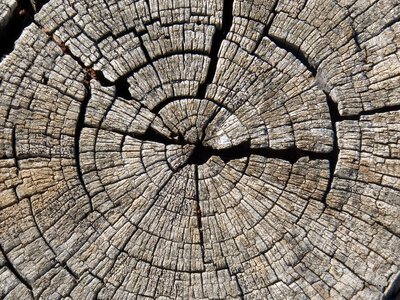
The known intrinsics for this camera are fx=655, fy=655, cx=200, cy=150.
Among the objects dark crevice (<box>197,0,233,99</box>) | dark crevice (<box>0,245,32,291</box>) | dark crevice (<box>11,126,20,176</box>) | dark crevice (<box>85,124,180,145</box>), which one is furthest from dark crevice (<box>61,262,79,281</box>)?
dark crevice (<box>197,0,233,99</box>)

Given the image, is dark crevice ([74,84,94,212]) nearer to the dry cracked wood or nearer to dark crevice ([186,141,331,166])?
the dry cracked wood

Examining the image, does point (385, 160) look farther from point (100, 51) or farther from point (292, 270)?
point (100, 51)

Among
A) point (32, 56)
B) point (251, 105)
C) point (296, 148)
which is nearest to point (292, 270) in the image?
point (296, 148)

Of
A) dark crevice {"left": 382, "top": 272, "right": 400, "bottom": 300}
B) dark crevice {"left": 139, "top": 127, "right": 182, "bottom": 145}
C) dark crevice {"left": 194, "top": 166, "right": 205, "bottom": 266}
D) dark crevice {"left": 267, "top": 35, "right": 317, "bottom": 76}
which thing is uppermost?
dark crevice {"left": 267, "top": 35, "right": 317, "bottom": 76}

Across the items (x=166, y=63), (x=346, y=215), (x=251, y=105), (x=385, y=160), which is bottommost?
(x=346, y=215)

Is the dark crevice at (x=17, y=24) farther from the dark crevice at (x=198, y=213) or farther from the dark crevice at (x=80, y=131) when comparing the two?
the dark crevice at (x=198, y=213)

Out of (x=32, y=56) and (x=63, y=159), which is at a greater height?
(x=32, y=56)

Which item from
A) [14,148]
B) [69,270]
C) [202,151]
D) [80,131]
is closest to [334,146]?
[202,151]

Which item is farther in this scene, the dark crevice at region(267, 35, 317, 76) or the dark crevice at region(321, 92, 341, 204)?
the dark crevice at region(267, 35, 317, 76)
